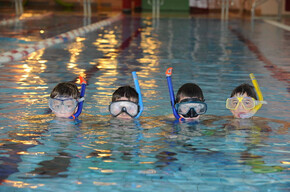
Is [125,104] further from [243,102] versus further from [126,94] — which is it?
[243,102]

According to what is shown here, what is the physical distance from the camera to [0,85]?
498cm

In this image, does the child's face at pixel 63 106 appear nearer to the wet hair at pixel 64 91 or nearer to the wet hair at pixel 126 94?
the wet hair at pixel 64 91

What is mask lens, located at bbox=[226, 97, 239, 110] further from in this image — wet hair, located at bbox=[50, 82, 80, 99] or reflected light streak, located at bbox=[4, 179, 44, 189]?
reflected light streak, located at bbox=[4, 179, 44, 189]

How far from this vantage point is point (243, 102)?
3.48 metres

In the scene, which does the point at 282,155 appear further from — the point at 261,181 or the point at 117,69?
the point at 117,69

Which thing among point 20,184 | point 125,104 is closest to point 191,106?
point 125,104

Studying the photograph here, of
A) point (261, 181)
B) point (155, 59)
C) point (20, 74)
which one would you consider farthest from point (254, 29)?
point (261, 181)

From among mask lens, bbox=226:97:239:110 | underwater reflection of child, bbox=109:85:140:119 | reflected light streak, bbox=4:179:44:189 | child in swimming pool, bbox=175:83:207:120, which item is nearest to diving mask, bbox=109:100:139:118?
underwater reflection of child, bbox=109:85:140:119

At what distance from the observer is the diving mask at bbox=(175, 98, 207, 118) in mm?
3340

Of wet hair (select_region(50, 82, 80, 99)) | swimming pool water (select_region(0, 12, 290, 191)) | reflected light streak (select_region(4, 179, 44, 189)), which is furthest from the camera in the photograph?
wet hair (select_region(50, 82, 80, 99))

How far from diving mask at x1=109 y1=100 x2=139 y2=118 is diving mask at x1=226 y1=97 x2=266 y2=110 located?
2.00ft

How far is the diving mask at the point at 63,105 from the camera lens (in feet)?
11.2

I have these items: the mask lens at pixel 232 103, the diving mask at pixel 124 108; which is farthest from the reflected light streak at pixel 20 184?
the mask lens at pixel 232 103

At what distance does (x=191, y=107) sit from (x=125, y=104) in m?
0.41
